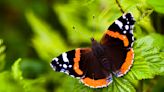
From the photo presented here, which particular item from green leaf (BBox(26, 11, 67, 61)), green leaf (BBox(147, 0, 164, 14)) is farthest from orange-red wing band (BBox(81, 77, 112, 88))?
green leaf (BBox(26, 11, 67, 61))

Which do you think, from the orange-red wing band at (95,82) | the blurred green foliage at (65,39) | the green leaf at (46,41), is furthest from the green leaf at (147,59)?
the green leaf at (46,41)

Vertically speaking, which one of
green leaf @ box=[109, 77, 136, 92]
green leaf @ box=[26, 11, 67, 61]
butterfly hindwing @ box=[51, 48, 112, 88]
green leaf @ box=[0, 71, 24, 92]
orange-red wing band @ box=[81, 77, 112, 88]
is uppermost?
green leaf @ box=[26, 11, 67, 61]

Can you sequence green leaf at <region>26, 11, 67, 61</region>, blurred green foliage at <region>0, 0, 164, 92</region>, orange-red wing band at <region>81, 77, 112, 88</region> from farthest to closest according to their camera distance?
green leaf at <region>26, 11, 67, 61</region> < blurred green foliage at <region>0, 0, 164, 92</region> < orange-red wing band at <region>81, 77, 112, 88</region>

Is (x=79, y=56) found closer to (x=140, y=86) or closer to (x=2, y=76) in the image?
(x=140, y=86)

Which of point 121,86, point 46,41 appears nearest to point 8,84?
point 121,86

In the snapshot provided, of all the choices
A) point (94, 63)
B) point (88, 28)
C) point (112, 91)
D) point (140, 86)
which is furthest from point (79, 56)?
point (88, 28)

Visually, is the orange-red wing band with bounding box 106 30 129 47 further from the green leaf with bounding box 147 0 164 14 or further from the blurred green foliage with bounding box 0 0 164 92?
the green leaf with bounding box 147 0 164 14

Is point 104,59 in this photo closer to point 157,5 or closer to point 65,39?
point 157,5
